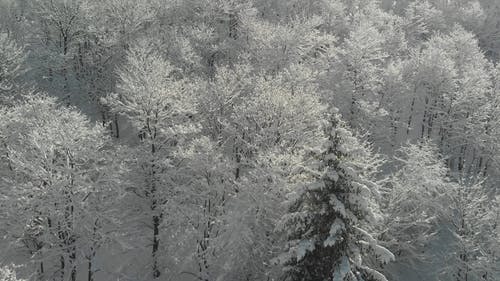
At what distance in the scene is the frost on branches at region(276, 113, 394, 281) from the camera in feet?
64.9

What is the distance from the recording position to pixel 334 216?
2025 cm

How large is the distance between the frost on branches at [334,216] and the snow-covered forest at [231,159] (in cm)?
8

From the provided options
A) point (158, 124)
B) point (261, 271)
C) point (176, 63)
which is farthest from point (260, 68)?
point (261, 271)

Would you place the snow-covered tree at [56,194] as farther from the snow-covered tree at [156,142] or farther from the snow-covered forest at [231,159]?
the snow-covered tree at [156,142]

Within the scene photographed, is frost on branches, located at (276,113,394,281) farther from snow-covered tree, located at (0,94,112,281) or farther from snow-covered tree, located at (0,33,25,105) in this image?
snow-covered tree, located at (0,33,25,105)

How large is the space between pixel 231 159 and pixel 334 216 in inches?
559

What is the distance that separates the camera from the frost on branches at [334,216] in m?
19.8

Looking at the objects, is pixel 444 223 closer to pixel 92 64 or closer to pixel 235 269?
pixel 235 269

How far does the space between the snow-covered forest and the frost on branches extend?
0.08 meters

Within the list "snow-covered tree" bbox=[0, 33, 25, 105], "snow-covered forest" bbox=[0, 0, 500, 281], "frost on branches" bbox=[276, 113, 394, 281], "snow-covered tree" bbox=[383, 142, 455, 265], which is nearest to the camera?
"frost on branches" bbox=[276, 113, 394, 281]

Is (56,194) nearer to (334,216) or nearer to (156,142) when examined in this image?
(156,142)

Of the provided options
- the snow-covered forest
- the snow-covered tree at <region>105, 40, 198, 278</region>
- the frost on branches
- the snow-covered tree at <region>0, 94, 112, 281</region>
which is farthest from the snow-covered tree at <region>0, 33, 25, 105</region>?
the frost on branches

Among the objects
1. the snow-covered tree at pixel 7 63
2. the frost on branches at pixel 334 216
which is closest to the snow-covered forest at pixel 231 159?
the frost on branches at pixel 334 216

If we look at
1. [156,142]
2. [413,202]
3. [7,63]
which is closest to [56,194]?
[156,142]
